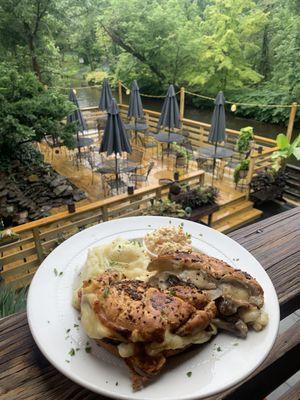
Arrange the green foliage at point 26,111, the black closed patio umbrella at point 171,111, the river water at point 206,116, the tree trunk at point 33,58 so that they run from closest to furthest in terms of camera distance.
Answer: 1. the green foliage at point 26,111
2. the black closed patio umbrella at point 171,111
3. the tree trunk at point 33,58
4. the river water at point 206,116

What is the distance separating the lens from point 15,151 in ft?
22.4

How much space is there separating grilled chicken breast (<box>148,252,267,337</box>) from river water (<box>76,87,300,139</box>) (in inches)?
594

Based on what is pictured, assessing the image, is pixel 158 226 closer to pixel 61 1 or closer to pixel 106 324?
pixel 106 324

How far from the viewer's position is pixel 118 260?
1087 millimetres

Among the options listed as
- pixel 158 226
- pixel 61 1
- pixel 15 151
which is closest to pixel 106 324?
pixel 158 226

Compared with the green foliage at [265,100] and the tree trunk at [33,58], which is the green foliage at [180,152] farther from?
the green foliage at [265,100]

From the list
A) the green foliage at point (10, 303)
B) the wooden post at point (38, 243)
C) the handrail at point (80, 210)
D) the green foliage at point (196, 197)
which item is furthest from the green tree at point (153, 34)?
the green foliage at point (10, 303)

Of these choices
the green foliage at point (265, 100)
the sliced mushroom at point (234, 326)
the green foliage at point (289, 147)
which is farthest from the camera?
the green foliage at point (265, 100)

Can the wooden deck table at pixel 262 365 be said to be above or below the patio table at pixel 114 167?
above

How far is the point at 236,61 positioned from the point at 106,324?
1875 cm

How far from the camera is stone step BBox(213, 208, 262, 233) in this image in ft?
20.9

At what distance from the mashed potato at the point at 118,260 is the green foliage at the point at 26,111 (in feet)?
16.7

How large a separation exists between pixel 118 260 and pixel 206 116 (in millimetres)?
18701

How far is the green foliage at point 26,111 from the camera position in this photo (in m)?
5.65
